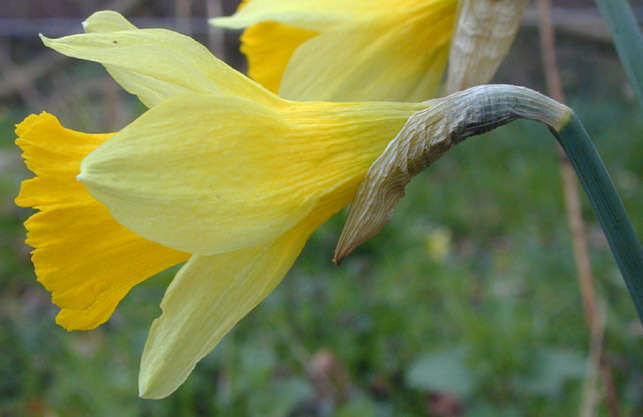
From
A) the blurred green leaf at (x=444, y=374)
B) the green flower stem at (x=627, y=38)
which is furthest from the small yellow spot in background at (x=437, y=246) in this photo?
the green flower stem at (x=627, y=38)

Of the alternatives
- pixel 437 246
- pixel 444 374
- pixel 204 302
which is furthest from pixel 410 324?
pixel 204 302

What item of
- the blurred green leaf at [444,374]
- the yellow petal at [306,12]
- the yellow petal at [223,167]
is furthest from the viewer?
the blurred green leaf at [444,374]

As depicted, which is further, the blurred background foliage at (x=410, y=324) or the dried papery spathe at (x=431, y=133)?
the blurred background foliage at (x=410, y=324)

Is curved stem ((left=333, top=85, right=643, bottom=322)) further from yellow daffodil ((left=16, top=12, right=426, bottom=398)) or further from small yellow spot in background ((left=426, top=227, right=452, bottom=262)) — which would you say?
small yellow spot in background ((left=426, top=227, right=452, bottom=262))

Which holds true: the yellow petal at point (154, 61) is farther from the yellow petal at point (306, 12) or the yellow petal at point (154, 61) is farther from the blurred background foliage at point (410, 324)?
the blurred background foliage at point (410, 324)

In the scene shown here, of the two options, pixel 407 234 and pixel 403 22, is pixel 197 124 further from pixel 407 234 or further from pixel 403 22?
pixel 407 234

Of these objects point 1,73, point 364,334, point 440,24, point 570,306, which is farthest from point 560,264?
point 1,73

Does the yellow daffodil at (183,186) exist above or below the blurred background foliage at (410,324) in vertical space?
above
